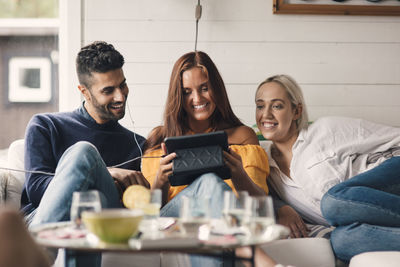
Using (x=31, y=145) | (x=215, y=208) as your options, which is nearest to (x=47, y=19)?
(x=31, y=145)

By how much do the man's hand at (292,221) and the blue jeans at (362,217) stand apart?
0.16 m

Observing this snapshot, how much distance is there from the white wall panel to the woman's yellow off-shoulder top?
22.4 inches

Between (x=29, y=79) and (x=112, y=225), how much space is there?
1954 mm

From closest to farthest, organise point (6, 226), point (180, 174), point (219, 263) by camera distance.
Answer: point (6, 226)
point (219, 263)
point (180, 174)

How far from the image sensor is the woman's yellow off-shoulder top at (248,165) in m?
2.14

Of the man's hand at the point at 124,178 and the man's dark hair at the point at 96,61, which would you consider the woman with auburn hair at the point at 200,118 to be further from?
the man's dark hair at the point at 96,61

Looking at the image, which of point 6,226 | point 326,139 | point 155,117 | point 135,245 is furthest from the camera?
point 155,117

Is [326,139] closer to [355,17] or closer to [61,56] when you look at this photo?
[355,17]

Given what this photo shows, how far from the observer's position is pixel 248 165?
2146 millimetres

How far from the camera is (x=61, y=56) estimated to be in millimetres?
2768

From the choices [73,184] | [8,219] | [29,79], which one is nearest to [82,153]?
[73,184]

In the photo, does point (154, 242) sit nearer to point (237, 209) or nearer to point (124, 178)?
point (237, 209)

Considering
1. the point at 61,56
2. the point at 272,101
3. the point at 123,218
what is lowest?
the point at 123,218

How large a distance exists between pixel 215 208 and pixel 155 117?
4.15ft
